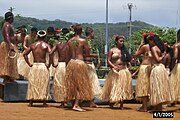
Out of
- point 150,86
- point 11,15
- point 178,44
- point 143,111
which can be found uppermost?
point 11,15

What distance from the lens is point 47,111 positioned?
6625 millimetres

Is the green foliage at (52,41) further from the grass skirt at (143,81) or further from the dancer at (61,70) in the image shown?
the grass skirt at (143,81)

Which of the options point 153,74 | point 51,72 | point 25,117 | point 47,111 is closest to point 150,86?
point 153,74

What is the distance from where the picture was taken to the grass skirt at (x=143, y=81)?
6988mm

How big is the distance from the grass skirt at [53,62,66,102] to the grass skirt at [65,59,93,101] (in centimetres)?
38

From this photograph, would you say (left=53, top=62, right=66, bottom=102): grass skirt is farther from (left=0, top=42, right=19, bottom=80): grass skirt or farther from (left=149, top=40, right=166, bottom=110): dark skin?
(left=149, top=40, right=166, bottom=110): dark skin

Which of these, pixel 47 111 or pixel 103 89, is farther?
pixel 103 89

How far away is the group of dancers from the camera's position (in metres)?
6.73

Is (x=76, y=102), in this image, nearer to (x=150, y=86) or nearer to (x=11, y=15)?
(x=150, y=86)

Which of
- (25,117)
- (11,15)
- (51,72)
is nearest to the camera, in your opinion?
(25,117)

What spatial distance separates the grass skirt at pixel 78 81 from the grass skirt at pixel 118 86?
21.3 inches

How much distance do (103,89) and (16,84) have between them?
174cm

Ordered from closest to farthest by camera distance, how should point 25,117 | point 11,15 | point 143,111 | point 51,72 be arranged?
point 25,117 → point 143,111 → point 11,15 → point 51,72

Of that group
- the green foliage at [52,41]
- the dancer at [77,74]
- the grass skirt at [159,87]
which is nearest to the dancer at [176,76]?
the grass skirt at [159,87]
